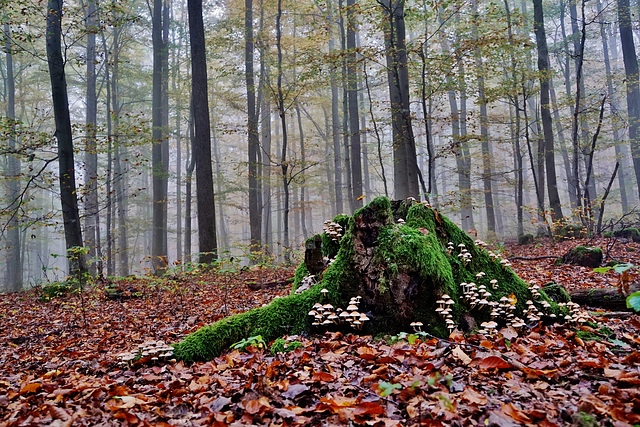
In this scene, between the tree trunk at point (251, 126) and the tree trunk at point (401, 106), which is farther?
the tree trunk at point (251, 126)

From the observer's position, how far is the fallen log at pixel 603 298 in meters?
4.29

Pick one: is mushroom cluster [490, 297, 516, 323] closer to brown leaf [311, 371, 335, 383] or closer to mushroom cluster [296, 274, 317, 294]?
brown leaf [311, 371, 335, 383]

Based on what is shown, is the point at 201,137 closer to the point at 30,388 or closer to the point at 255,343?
the point at 255,343

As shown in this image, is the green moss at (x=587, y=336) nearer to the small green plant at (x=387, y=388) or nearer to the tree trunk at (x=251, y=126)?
the small green plant at (x=387, y=388)

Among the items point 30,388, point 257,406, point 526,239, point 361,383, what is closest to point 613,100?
point 526,239

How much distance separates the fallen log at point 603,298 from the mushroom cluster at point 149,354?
516 centimetres

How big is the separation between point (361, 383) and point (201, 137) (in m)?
10.3

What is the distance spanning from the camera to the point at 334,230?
481 cm

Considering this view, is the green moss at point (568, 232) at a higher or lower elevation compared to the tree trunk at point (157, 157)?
lower

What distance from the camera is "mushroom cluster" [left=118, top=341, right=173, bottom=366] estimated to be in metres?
3.13

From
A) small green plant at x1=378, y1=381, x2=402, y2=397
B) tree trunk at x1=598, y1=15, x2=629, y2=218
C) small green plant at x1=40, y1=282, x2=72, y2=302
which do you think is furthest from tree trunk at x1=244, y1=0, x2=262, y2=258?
tree trunk at x1=598, y1=15, x2=629, y2=218

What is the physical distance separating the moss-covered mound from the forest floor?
11.5 inches

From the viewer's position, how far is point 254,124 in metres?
14.6

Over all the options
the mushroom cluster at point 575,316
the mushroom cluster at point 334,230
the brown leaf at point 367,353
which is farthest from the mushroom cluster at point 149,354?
the mushroom cluster at point 575,316
